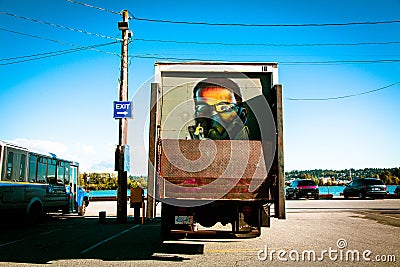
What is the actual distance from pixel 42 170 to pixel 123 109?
408cm

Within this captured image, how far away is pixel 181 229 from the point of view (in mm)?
7438

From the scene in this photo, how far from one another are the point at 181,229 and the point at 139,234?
4.08 m

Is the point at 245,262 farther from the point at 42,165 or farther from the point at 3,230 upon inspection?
the point at 42,165

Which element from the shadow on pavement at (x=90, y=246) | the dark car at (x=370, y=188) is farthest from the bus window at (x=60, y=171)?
the dark car at (x=370, y=188)

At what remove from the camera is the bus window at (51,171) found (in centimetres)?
1555

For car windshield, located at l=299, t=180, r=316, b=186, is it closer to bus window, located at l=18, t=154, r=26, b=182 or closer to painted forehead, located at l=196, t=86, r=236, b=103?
bus window, located at l=18, t=154, r=26, b=182

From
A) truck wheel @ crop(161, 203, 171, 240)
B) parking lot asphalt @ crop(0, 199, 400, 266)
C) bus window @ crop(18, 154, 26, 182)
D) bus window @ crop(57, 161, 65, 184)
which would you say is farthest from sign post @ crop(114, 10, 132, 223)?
truck wheel @ crop(161, 203, 171, 240)

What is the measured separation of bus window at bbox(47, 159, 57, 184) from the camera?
51.0 ft

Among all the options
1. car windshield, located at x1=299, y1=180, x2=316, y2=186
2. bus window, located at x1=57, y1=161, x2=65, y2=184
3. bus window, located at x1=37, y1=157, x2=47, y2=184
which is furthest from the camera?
car windshield, located at x1=299, y1=180, x2=316, y2=186

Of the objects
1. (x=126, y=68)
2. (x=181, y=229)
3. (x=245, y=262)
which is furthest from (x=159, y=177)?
(x=126, y=68)

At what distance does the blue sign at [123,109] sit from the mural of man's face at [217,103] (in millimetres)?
6114

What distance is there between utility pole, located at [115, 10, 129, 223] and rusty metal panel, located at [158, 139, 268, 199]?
301 inches

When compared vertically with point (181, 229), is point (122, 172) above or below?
above

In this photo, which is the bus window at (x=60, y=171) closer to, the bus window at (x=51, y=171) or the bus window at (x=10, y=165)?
the bus window at (x=51, y=171)
